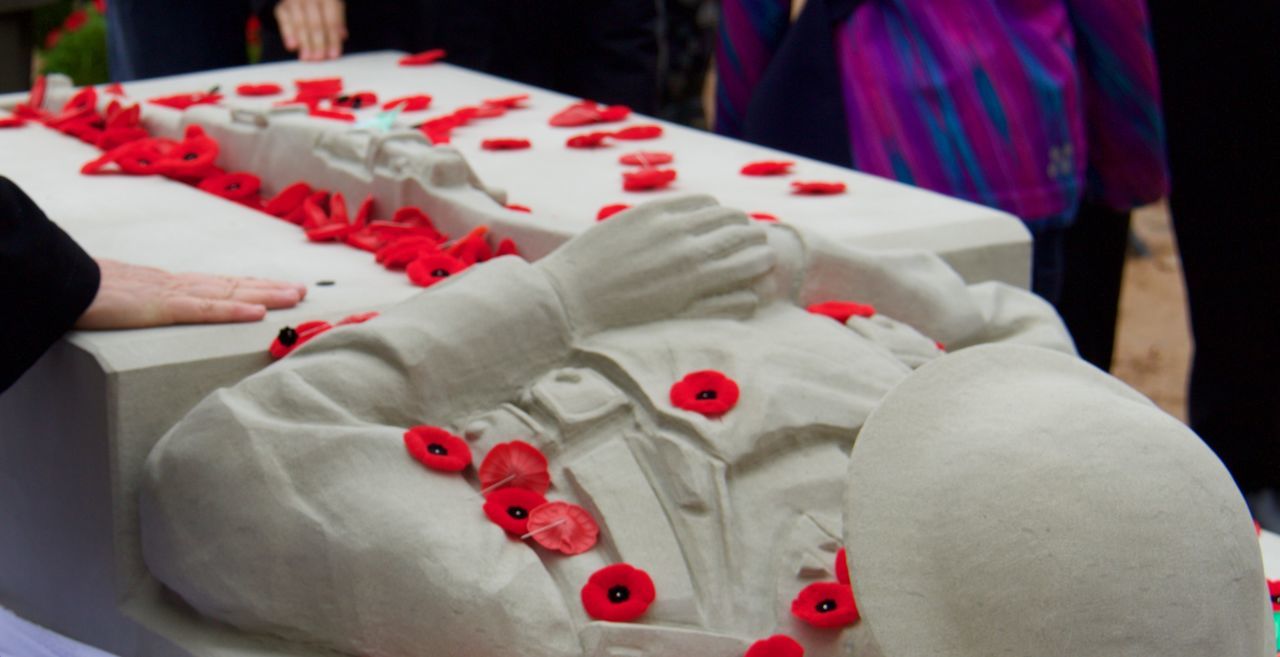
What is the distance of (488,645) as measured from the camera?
7.02ft

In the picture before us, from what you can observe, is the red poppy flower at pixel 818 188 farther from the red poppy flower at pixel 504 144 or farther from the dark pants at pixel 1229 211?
the dark pants at pixel 1229 211

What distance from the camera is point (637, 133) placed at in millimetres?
4355

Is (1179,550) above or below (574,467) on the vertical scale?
above

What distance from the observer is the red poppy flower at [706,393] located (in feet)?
7.86

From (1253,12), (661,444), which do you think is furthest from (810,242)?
(1253,12)

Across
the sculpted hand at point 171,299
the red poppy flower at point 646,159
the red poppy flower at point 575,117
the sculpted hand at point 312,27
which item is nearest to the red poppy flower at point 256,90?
the sculpted hand at point 312,27

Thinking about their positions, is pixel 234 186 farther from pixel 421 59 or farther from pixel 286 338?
pixel 421 59

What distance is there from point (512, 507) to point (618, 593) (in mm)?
194

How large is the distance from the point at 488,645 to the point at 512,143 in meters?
2.26

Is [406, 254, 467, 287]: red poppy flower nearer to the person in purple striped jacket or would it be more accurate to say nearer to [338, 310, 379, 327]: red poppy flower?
[338, 310, 379, 327]: red poppy flower

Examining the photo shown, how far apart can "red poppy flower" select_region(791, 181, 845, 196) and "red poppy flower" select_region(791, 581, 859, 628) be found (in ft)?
5.39

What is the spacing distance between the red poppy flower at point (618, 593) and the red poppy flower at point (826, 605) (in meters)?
0.19

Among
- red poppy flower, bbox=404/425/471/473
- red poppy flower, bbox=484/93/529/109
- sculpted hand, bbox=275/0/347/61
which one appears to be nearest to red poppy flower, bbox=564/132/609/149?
red poppy flower, bbox=484/93/529/109

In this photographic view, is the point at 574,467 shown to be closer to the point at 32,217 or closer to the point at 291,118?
the point at 32,217
